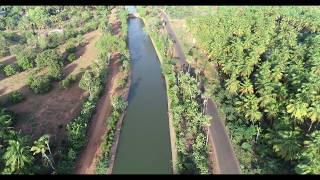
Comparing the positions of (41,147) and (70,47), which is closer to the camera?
(41,147)

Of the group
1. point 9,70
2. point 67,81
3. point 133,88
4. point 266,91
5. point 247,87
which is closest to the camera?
point 266,91

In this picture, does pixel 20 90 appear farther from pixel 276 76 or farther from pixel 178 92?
pixel 276 76

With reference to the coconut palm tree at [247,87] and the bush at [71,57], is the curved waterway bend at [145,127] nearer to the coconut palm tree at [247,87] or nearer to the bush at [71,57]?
the coconut palm tree at [247,87]

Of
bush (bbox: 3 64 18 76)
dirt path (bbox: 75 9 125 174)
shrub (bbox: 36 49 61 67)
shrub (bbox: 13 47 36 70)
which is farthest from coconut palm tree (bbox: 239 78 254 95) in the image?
bush (bbox: 3 64 18 76)

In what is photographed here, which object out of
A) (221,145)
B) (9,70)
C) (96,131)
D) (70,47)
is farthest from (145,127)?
(70,47)

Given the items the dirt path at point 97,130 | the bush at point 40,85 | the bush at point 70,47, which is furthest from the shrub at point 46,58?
the dirt path at point 97,130

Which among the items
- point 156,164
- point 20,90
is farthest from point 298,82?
point 20,90

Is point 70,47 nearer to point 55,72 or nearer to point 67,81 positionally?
point 55,72
